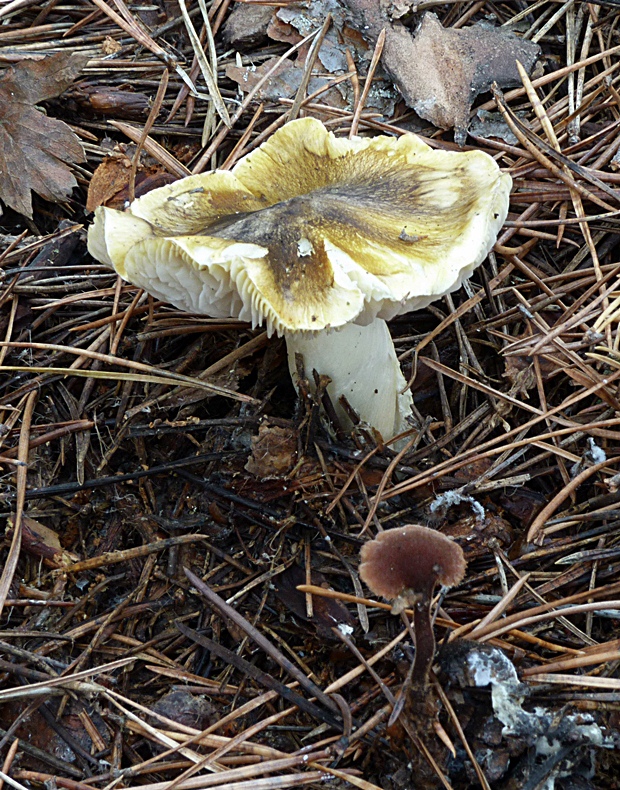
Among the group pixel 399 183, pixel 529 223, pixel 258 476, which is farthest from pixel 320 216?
pixel 529 223

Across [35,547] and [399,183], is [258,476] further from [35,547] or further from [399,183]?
[399,183]

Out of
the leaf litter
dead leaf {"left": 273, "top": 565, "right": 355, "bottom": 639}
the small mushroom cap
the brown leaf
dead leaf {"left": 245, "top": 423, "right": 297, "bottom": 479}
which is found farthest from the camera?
the brown leaf

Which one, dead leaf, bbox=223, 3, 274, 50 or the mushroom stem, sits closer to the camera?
the mushroom stem

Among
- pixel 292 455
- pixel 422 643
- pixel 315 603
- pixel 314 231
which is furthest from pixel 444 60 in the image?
pixel 422 643

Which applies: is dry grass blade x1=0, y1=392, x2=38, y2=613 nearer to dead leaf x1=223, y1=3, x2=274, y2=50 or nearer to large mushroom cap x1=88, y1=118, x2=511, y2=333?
large mushroom cap x1=88, y1=118, x2=511, y2=333

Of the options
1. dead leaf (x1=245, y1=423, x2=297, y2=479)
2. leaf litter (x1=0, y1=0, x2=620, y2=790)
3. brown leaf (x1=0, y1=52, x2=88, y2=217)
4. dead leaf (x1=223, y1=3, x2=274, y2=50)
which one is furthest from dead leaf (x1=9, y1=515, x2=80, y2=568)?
dead leaf (x1=223, y1=3, x2=274, y2=50)
